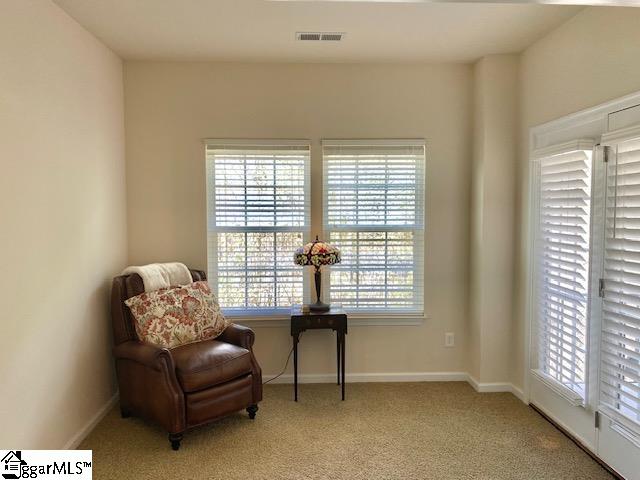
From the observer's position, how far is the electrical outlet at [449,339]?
3545 millimetres

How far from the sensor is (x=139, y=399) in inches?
106

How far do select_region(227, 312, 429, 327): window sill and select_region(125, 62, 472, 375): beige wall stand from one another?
0.05 metres

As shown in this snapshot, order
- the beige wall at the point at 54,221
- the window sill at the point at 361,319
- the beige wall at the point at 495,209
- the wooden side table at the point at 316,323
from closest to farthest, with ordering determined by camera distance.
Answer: the beige wall at the point at 54,221 < the wooden side table at the point at 316,323 < the beige wall at the point at 495,209 < the window sill at the point at 361,319

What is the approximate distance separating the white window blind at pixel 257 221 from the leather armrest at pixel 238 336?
0.42 metres

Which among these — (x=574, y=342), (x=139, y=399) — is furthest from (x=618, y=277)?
(x=139, y=399)

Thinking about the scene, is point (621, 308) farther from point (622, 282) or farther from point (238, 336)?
point (238, 336)

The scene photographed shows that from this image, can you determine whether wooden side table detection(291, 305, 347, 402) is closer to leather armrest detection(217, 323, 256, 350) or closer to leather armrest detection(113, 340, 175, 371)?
leather armrest detection(217, 323, 256, 350)

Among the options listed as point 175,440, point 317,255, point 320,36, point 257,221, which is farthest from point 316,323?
point 320,36

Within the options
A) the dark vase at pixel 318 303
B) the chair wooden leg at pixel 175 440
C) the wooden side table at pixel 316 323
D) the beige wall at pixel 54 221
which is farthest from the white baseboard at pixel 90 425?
the dark vase at pixel 318 303

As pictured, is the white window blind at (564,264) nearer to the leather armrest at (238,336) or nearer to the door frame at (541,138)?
the door frame at (541,138)

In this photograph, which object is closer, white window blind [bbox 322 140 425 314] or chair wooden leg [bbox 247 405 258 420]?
chair wooden leg [bbox 247 405 258 420]

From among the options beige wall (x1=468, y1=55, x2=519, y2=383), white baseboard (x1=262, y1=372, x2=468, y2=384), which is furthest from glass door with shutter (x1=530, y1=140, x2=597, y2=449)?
white baseboard (x1=262, y1=372, x2=468, y2=384)

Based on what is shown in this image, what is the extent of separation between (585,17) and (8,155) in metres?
3.32

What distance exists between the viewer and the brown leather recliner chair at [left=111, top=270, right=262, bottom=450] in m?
2.49
